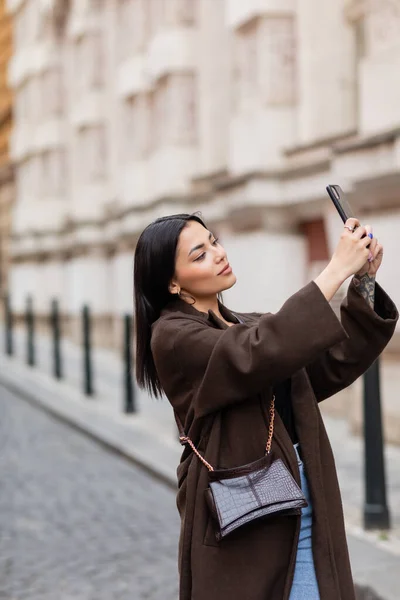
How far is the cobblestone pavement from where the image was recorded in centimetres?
455

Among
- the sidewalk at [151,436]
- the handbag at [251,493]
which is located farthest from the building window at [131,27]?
the handbag at [251,493]

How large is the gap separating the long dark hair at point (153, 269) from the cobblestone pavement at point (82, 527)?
96.7 inches

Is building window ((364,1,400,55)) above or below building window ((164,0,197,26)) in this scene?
below

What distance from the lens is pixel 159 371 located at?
85.3 inches

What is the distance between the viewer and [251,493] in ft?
6.69

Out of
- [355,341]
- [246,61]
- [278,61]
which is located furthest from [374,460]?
[246,61]

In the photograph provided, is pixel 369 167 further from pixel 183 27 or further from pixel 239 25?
pixel 183 27

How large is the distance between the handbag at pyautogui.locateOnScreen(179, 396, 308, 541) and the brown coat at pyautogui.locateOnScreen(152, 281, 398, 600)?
0.03m

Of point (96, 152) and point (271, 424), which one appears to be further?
point (96, 152)

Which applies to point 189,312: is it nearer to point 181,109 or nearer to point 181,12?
point 181,109

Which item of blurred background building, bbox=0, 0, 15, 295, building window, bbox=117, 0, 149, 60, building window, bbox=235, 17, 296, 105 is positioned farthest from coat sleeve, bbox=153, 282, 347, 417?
blurred background building, bbox=0, 0, 15, 295

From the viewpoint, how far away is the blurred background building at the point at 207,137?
7797 millimetres

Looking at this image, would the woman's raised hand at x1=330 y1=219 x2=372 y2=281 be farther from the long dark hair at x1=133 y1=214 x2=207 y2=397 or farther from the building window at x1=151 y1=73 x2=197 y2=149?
the building window at x1=151 y1=73 x2=197 y2=149

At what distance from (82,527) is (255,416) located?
151 inches
